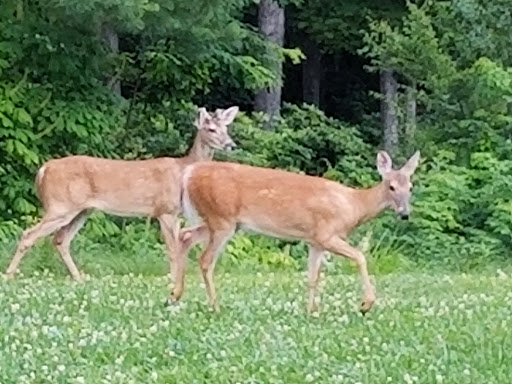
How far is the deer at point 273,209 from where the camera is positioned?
A: 9.24 metres

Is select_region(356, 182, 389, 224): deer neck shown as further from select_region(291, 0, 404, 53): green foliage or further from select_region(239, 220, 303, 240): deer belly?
select_region(291, 0, 404, 53): green foliage

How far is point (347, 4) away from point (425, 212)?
8.93 metres

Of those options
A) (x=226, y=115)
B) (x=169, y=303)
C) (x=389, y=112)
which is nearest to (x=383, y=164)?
(x=169, y=303)

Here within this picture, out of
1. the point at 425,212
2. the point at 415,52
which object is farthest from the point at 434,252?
the point at 415,52

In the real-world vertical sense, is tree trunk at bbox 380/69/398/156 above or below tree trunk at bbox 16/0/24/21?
below

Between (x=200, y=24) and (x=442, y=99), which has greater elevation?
(x=200, y=24)

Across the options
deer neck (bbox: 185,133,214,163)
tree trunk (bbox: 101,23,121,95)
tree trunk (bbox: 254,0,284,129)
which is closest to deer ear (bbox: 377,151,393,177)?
deer neck (bbox: 185,133,214,163)

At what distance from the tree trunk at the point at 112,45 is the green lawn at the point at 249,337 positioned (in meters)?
5.73

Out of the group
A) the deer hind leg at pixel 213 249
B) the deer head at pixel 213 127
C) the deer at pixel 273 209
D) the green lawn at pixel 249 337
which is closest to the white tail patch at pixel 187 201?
the deer at pixel 273 209

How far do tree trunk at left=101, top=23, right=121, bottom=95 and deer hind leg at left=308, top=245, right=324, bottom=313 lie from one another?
6.33 meters

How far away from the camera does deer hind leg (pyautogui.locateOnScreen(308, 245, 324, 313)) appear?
9.12 m

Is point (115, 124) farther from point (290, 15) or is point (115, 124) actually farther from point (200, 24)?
A: point (290, 15)

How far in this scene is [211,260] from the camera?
9250mm

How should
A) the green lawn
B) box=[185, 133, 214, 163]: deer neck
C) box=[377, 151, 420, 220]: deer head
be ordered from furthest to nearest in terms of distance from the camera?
box=[185, 133, 214, 163]: deer neck → box=[377, 151, 420, 220]: deer head → the green lawn
